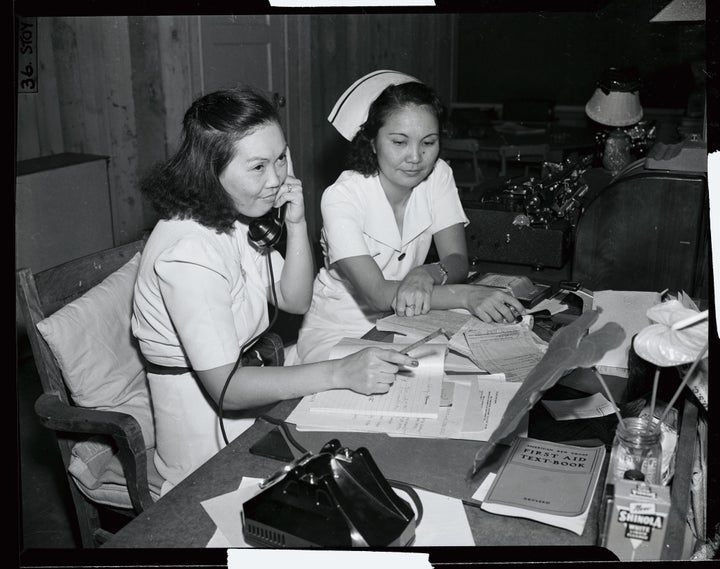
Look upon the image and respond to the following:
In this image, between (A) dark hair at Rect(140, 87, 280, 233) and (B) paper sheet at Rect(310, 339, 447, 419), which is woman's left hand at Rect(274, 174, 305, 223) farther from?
(B) paper sheet at Rect(310, 339, 447, 419)

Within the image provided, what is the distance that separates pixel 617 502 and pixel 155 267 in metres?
0.95

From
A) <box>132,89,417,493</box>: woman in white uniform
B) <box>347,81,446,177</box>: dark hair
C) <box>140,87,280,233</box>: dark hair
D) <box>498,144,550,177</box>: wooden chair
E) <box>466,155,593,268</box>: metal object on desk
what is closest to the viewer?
<box>132,89,417,493</box>: woman in white uniform

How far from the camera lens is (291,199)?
65.8 inches

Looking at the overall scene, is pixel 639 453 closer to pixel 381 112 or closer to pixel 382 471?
pixel 382 471

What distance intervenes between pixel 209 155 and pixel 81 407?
60 cm

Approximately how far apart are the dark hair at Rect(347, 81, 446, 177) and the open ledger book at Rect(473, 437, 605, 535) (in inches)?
44.2

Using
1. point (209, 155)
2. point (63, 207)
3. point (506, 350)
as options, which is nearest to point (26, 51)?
point (209, 155)

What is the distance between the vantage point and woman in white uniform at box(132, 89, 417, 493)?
53.1 inches

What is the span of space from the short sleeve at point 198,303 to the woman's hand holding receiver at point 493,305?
0.64 meters

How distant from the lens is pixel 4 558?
987 mm

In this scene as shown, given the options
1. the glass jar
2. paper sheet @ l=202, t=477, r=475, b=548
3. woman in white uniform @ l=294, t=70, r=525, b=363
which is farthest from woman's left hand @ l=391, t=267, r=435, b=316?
the glass jar

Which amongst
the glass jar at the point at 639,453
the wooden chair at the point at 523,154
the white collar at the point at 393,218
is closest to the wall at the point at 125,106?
the white collar at the point at 393,218

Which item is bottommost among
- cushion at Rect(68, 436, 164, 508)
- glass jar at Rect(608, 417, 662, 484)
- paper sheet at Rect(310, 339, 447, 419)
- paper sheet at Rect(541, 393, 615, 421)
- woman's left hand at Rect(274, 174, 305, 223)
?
cushion at Rect(68, 436, 164, 508)

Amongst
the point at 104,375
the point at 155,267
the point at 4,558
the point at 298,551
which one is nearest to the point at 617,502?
the point at 298,551
